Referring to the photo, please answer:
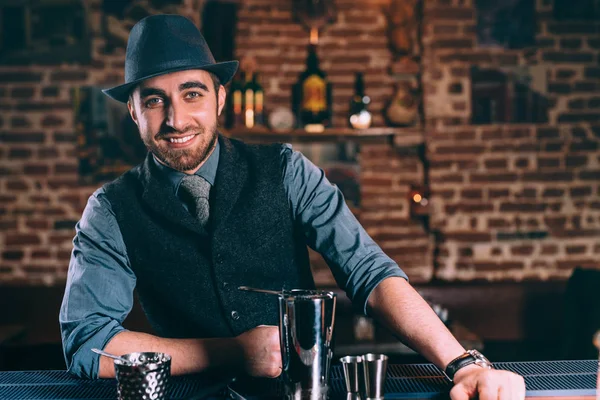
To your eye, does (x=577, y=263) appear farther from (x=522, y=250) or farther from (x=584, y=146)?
(x=584, y=146)

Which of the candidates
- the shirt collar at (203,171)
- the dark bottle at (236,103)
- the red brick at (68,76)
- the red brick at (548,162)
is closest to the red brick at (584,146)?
the red brick at (548,162)

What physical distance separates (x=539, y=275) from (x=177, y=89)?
9.11 ft

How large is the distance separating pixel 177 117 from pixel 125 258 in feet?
1.36

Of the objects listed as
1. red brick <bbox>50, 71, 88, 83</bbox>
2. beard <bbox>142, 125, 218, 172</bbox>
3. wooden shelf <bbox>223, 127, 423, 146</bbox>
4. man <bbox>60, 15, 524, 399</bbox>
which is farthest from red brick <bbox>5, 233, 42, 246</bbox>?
beard <bbox>142, 125, 218, 172</bbox>

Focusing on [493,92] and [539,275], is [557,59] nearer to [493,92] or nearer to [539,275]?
[493,92]

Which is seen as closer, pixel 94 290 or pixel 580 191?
pixel 94 290

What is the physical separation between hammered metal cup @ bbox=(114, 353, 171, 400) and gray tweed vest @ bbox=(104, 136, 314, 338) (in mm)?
691

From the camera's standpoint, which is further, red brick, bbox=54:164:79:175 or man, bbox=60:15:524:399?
red brick, bbox=54:164:79:175

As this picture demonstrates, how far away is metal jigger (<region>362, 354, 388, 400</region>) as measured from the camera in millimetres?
1018

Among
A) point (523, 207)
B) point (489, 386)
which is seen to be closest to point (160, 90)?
point (489, 386)

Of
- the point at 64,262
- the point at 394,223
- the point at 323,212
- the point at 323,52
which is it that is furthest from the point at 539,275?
the point at 64,262

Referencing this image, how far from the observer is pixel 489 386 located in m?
1.05

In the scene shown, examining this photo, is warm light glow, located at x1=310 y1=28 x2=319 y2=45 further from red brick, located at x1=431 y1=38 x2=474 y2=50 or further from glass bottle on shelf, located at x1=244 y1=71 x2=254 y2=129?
red brick, located at x1=431 y1=38 x2=474 y2=50

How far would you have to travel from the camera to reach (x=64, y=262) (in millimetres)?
3699
